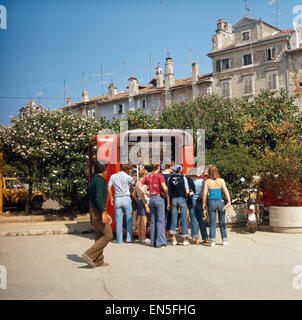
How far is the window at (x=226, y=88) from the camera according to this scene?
141 feet

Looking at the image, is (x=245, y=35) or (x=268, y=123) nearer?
(x=268, y=123)

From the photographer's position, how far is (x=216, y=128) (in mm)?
22750

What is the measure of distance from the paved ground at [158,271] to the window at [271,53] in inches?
1294

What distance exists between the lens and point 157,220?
9156mm

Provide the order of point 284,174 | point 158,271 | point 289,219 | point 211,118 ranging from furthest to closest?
1. point 211,118
2. point 284,174
3. point 289,219
4. point 158,271

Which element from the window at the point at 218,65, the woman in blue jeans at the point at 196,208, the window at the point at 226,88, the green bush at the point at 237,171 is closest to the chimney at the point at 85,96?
the window at the point at 218,65

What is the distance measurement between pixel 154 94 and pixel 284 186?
4086 centimetres

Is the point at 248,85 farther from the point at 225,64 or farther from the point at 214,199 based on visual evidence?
the point at 214,199

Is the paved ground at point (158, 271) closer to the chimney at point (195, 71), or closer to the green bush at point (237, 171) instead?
the green bush at point (237, 171)

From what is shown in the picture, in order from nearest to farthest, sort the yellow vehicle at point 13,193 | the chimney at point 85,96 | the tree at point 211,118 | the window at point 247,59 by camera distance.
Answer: the yellow vehicle at point 13,193
the tree at point 211,118
the window at point 247,59
the chimney at point 85,96

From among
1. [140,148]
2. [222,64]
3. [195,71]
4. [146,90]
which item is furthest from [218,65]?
[140,148]
